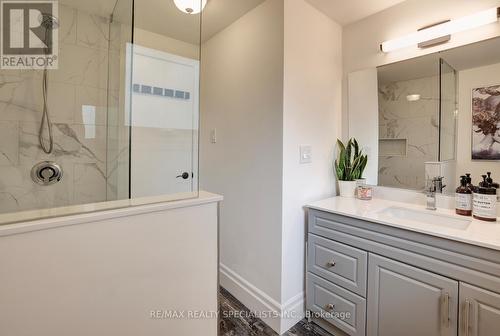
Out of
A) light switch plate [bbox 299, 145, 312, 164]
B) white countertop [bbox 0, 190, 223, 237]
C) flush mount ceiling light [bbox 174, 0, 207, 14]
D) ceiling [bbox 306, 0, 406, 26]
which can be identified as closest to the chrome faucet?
light switch plate [bbox 299, 145, 312, 164]

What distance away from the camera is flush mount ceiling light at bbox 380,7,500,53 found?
1273 mm

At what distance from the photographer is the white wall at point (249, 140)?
1575mm

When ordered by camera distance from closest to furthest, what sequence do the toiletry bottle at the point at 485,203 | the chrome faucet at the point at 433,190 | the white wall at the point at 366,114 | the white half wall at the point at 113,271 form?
the white half wall at the point at 113,271 → the toiletry bottle at the point at 485,203 → the chrome faucet at the point at 433,190 → the white wall at the point at 366,114

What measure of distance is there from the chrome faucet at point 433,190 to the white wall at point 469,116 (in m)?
0.08

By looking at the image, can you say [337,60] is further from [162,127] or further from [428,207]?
[162,127]

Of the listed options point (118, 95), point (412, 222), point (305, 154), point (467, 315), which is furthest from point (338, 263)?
point (118, 95)

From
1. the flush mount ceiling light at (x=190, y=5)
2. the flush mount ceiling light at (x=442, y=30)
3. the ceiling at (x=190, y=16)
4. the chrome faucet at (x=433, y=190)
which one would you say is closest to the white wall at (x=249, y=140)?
the ceiling at (x=190, y=16)

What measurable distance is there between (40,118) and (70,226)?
133cm

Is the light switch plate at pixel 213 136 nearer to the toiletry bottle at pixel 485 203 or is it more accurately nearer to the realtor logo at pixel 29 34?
the realtor logo at pixel 29 34

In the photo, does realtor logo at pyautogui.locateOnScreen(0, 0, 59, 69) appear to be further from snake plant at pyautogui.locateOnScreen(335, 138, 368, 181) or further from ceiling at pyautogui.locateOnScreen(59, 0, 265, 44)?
snake plant at pyautogui.locateOnScreen(335, 138, 368, 181)

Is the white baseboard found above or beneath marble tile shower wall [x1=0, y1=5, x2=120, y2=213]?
beneath

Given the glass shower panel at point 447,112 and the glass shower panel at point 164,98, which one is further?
the glass shower panel at point 164,98

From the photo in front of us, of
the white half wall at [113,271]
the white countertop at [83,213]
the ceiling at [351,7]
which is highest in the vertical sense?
the ceiling at [351,7]

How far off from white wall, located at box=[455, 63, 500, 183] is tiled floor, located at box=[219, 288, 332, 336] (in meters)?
1.34
